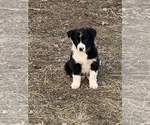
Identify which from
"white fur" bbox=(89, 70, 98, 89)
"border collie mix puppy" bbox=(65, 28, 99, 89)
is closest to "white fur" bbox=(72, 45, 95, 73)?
"border collie mix puppy" bbox=(65, 28, 99, 89)

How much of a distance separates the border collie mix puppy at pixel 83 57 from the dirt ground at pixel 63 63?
0.10m

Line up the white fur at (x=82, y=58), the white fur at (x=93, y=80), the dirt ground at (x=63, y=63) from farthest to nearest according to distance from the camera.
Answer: the white fur at (x=93, y=80)
the white fur at (x=82, y=58)
the dirt ground at (x=63, y=63)

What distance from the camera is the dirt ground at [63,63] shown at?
4566mm

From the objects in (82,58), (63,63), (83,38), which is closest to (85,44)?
(83,38)

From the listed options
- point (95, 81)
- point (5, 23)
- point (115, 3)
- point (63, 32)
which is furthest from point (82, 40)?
point (115, 3)

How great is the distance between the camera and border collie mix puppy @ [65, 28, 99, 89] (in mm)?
4664

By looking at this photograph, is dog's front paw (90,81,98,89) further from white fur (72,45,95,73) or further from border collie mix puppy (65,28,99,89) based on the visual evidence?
white fur (72,45,95,73)

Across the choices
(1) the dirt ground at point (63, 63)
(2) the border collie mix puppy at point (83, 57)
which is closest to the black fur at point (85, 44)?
(2) the border collie mix puppy at point (83, 57)

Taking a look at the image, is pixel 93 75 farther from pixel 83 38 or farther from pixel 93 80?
pixel 83 38

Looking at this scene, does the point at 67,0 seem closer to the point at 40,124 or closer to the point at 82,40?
the point at 82,40

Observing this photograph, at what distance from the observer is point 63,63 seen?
5.42m

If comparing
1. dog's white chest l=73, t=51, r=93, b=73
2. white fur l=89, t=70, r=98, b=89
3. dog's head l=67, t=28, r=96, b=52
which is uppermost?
dog's head l=67, t=28, r=96, b=52

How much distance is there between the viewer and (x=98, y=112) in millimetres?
4586

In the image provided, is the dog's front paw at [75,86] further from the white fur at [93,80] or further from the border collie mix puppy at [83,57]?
the white fur at [93,80]
